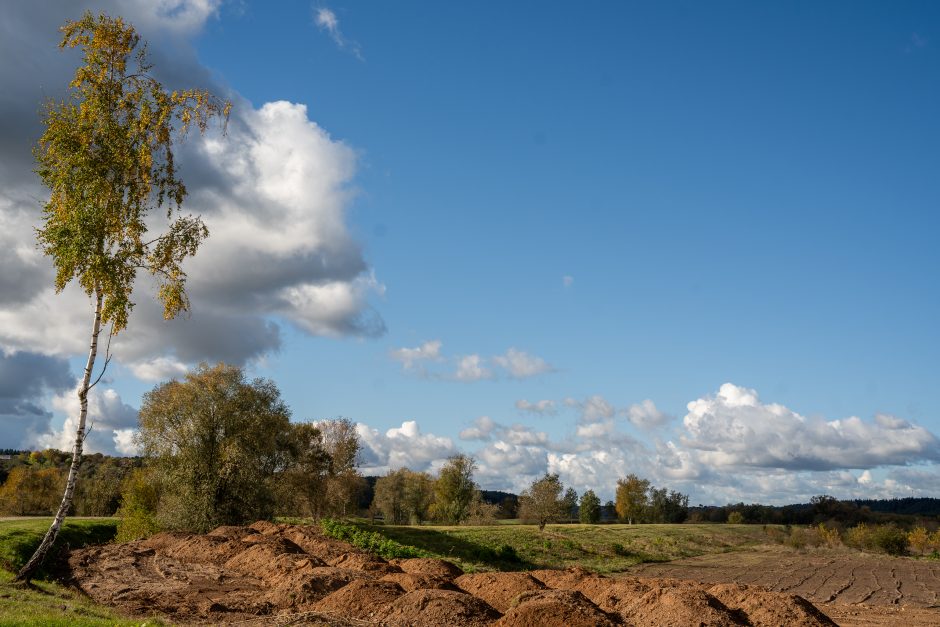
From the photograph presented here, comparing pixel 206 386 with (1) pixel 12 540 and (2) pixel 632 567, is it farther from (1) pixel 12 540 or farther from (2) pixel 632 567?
(2) pixel 632 567

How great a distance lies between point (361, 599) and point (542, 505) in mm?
65371

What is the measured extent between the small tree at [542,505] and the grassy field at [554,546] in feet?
10.4

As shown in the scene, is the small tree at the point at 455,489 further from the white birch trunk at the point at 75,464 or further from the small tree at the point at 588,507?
the white birch trunk at the point at 75,464

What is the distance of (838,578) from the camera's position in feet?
A: 157

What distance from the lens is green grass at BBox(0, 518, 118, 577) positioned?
92.8 ft

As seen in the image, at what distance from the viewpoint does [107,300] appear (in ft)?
72.6

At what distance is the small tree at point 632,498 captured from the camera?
463 ft

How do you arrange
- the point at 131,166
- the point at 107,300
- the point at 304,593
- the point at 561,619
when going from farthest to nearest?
the point at 131,166, the point at 107,300, the point at 304,593, the point at 561,619

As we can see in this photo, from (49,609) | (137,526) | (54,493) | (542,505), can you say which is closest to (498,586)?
(49,609)

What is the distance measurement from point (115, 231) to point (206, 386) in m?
21.1

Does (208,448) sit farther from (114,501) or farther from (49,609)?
(114,501)

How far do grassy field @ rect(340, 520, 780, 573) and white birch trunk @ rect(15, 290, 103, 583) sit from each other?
73.3ft

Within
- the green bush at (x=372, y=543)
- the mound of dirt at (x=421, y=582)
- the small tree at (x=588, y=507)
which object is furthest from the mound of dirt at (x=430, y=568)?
the small tree at (x=588, y=507)

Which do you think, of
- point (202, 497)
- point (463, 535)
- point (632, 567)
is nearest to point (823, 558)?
point (632, 567)
